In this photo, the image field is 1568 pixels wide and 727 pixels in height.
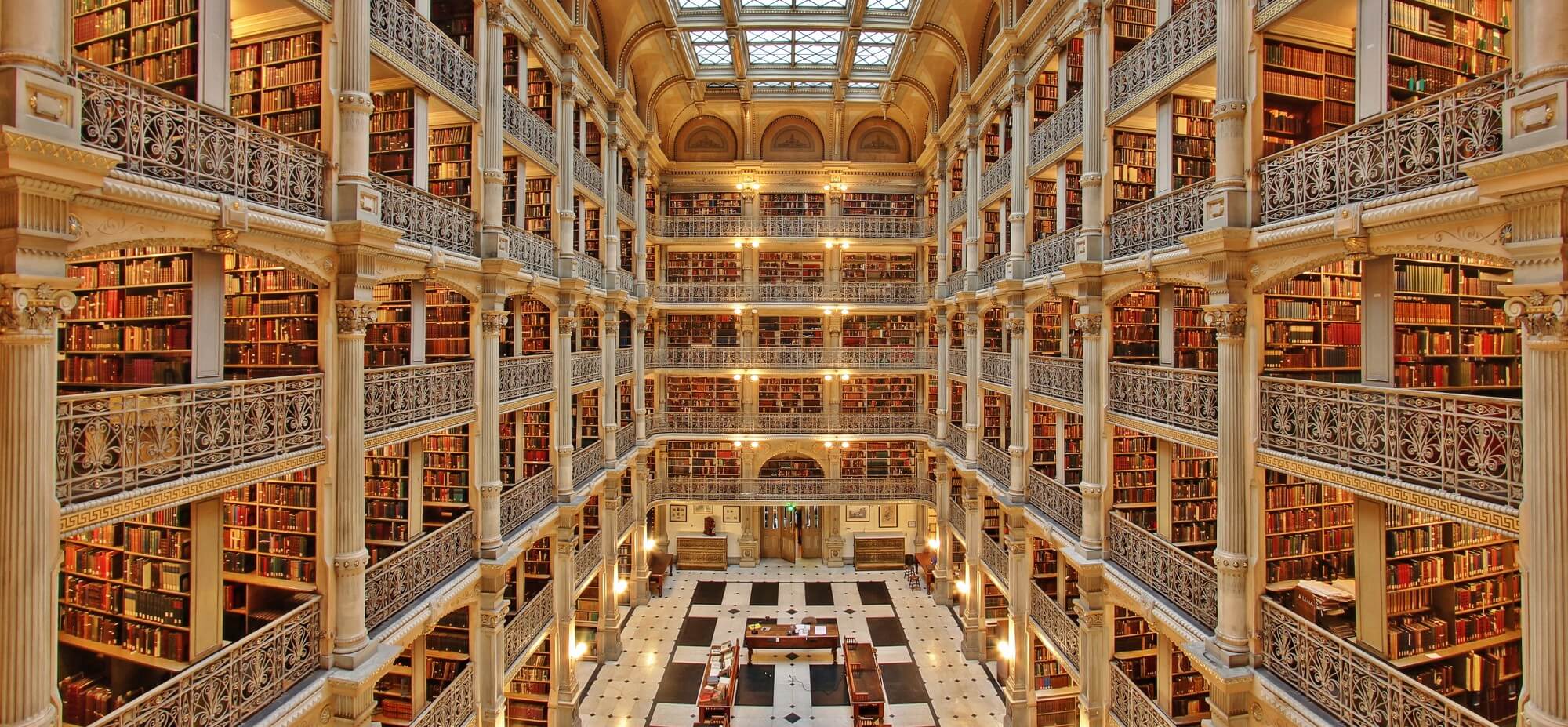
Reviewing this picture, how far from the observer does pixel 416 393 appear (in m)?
6.98

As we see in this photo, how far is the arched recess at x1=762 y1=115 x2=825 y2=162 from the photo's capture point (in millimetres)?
18516

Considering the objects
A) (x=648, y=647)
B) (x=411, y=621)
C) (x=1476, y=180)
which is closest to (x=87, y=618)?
(x=411, y=621)

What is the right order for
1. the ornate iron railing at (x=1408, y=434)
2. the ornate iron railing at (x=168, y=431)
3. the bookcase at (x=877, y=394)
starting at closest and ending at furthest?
1. the ornate iron railing at (x=168, y=431)
2. the ornate iron railing at (x=1408, y=434)
3. the bookcase at (x=877, y=394)

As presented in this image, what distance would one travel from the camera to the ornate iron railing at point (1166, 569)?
6.37 meters

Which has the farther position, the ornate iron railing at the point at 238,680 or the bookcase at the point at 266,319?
the bookcase at the point at 266,319

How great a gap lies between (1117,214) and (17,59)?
8745 millimetres

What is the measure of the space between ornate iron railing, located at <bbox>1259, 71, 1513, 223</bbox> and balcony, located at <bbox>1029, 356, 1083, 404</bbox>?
11.5 ft

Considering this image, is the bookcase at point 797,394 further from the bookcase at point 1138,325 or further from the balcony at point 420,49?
the balcony at point 420,49

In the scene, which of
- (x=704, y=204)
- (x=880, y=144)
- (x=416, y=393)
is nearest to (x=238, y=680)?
(x=416, y=393)

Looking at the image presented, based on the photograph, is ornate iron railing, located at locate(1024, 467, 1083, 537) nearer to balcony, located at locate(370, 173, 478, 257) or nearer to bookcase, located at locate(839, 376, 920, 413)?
bookcase, located at locate(839, 376, 920, 413)

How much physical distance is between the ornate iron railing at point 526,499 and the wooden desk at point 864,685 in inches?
214

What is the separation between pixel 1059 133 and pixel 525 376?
25.4 feet

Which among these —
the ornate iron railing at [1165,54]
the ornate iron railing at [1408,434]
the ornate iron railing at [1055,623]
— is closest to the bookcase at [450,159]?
the ornate iron railing at [1165,54]

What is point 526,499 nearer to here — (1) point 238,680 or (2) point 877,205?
(1) point 238,680
